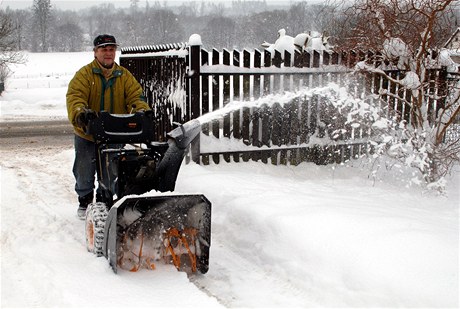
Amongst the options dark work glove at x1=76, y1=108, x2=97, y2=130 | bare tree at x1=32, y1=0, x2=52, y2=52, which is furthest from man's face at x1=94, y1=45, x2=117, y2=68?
bare tree at x1=32, y1=0, x2=52, y2=52

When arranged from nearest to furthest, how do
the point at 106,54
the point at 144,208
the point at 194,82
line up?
1. the point at 144,208
2. the point at 106,54
3. the point at 194,82

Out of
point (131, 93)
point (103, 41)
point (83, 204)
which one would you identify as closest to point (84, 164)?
point (83, 204)

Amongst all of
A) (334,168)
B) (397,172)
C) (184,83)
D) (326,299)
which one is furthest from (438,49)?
(326,299)

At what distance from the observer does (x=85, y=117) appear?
16.0 feet

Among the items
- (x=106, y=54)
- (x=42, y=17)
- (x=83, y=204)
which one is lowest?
(x=83, y=204)

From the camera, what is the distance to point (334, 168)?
27.5 feet

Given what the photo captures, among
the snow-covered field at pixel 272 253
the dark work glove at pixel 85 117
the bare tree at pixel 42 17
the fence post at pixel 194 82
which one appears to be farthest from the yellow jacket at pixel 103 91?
the bare tree at pixel 42 17

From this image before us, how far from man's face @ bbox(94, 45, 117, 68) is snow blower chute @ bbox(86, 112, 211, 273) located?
0.91 meters

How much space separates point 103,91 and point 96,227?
171 cm

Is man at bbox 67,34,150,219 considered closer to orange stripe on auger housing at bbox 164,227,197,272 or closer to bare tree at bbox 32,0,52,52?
orange stripe on auger housing at bbox 164,227,197,272

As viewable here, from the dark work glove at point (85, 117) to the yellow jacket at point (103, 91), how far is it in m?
0.37

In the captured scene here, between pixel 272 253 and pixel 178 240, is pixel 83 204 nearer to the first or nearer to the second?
pixel 178 240

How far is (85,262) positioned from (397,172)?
5007 millimetres

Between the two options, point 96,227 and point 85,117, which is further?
point 85,117
